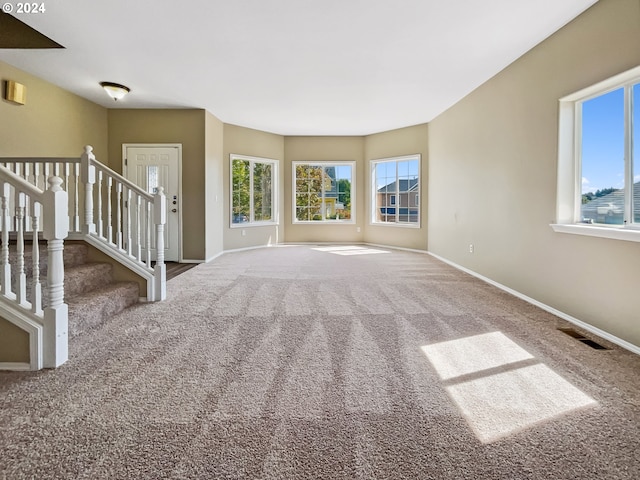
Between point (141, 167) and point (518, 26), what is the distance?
567 cm

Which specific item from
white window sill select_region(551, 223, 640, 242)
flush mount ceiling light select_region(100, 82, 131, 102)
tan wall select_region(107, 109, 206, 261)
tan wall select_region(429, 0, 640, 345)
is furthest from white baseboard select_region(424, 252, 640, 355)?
flush mount ceiling light select_region(100, 82, 131, 102)

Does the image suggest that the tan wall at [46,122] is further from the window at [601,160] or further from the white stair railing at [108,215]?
the window at [601,160]

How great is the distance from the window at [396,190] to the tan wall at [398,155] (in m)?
0.12

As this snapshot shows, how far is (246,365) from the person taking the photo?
2.18 meters

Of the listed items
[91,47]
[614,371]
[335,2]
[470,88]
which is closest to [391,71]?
[470,88]

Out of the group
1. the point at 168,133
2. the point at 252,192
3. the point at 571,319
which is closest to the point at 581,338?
the point at 571,319

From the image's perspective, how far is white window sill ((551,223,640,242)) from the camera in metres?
2.45

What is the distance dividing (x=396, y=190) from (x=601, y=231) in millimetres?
5418

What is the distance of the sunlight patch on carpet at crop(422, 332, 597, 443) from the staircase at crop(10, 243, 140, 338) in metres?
2.50

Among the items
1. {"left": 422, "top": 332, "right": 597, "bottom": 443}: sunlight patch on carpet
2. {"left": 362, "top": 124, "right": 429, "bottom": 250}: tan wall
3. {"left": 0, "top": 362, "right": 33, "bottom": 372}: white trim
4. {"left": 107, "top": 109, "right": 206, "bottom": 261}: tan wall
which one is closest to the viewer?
{"left": 422, "top": 332, "right": 597, "bottom": 443}: sunlight patch on carpet

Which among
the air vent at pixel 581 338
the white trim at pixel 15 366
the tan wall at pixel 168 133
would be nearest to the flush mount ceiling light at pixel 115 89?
the tan wall at pixel 168 133

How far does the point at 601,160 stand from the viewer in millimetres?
2924

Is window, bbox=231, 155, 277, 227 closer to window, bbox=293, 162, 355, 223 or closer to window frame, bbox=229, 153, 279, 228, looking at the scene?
window frame, bbox=229, 153, 279, 228

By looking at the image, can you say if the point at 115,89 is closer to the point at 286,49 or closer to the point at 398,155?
the point at 286,49
